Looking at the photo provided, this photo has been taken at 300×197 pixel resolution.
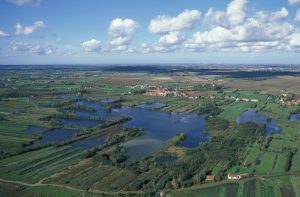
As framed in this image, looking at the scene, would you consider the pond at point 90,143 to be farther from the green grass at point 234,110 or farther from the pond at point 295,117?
the pond at point 295,117

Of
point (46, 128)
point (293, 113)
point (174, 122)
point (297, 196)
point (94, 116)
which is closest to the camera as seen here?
point (297, 196)

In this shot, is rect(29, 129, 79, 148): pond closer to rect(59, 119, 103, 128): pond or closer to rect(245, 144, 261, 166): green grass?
rect(59, 119, 103, 128): pond

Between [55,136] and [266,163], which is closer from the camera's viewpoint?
[266,163]

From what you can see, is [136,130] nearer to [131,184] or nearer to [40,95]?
[131,184]

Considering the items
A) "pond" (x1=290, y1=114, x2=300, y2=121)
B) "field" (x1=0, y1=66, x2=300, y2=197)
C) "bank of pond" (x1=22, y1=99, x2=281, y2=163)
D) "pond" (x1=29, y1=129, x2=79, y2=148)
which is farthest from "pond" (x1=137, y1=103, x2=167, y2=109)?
"pond" (x1=290, y1=114, x2=300, y2=121)

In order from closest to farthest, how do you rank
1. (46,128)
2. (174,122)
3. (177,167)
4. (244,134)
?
(177,167)
(244,134)
(46,128)
(174,122)

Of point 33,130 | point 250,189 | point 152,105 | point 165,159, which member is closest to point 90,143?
point 165,159

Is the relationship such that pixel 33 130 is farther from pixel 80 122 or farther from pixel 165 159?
pixel 165 159

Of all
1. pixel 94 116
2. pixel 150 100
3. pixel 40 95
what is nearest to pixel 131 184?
pixel 94 116
